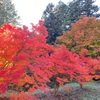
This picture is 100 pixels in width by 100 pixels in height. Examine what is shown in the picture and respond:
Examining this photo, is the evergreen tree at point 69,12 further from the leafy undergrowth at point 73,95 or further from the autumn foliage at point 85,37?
the leafy undergrowth at point 73,95

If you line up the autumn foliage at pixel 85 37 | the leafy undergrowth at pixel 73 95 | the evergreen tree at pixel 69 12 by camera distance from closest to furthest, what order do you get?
the leafy undergrowth at pixel 73 95, the autumn foliage at pixel 85 37, the evergreen tree at pixel 69 12

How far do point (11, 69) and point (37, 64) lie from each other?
54.1 inches

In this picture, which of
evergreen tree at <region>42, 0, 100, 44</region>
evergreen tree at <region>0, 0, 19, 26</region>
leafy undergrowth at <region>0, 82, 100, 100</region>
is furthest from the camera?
evergreen tree at <region>0, 0, 19, 26</region>

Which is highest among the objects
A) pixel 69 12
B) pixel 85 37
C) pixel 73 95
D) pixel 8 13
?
pixel 8 13

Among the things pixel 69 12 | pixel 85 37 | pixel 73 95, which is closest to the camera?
pixel 73 95

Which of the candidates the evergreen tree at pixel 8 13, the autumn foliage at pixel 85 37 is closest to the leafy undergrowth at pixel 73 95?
the autumn foliage at pixel 85 37

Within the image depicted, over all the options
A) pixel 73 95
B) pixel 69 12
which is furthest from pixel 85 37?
pixel 69 12

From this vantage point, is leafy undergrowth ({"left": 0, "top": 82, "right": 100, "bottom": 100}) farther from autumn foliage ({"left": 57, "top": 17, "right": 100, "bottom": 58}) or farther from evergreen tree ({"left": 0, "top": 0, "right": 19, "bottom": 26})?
evergreen tree ({"left": 0, "top": 0, "right": 19, "bottom": 26})

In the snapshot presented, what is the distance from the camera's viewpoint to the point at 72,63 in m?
9.84

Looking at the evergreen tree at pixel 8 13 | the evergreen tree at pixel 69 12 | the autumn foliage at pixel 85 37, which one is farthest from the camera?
the evergreen tree at pixel 8 13

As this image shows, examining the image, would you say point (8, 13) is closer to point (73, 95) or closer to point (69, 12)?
point (69, 12)

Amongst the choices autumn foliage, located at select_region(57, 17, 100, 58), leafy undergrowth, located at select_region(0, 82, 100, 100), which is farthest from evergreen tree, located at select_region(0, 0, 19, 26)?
leafy undergrowth, located at select_region(0, 82, 100, 100)

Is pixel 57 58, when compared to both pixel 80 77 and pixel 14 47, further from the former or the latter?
pixel 14 47

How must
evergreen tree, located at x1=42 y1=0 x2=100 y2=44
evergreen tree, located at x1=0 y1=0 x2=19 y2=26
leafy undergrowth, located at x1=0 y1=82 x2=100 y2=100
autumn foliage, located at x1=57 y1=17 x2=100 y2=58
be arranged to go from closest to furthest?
1. leafy undergrowth, located at x1=0 y1=82 x2=100 y2=100
2. autumn foliage, located at x1=57 y1=17 x2=100 y2=58
3. evergreen tree, located at x1=42 y1=0 x2=100 y2=44
4. evergreen tree, located at x1=0 y1=0 x2=19 y2=26
